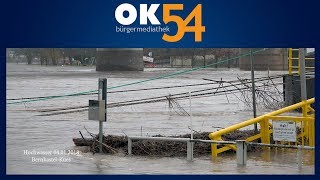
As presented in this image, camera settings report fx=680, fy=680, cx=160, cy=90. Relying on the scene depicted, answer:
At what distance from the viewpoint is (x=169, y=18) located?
7.39 m

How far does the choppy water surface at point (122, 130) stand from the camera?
1098 centimetres

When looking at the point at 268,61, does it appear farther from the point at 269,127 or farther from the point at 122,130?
the point at 269,127

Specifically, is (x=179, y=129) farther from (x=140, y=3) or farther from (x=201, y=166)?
(x=140, y=3)

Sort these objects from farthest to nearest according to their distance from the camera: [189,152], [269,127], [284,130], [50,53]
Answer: [269,127]
[50,53]
[189,152]
[284,130]

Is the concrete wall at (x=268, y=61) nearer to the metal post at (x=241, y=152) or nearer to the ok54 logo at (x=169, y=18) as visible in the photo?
the metal post at (x=241, y=152)

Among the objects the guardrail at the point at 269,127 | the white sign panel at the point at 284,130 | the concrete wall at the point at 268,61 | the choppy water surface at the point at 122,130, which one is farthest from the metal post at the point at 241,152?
the concrete wall at the point at 268,61

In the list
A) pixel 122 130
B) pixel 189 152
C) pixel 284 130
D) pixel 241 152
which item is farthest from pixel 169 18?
pixel 122 130

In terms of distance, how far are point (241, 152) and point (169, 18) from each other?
4.75 meters

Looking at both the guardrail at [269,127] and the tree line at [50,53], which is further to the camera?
the guardrail at [269,127]

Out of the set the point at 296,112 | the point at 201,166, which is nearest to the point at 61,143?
the point at 201,166

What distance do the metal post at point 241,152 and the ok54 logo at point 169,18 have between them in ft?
14.2

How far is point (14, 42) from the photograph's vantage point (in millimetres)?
7398

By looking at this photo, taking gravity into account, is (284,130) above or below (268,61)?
below

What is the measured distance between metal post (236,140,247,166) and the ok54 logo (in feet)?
14.2
